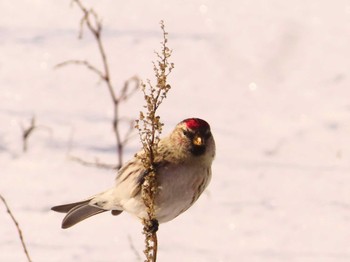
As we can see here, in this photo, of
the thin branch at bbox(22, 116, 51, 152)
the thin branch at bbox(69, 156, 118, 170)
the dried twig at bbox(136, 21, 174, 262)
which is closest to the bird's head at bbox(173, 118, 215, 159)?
the dried twig at bbox(136, 21, 174, 262)

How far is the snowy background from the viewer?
5488 millimetres

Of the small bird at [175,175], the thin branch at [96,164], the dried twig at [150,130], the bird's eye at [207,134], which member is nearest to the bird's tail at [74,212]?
the small bird at [175,175]

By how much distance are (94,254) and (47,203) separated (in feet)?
2.07

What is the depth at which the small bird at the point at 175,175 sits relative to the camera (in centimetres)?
340

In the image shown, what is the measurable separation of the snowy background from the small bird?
3.33ft

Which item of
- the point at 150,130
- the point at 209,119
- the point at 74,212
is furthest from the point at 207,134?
the point at 209,119

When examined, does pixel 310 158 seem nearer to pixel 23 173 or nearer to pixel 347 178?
pixel 347 178

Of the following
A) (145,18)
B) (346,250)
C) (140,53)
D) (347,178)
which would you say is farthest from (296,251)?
(145,18)

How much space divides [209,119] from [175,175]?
331 centimetres

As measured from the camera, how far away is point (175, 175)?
342cm

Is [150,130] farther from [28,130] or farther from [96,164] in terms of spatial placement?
[28,130]

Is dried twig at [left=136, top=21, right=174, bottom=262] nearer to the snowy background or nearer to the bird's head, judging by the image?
the bird's head

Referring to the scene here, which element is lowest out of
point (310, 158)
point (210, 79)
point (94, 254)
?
point (94, 254)

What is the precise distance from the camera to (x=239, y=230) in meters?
5.59
